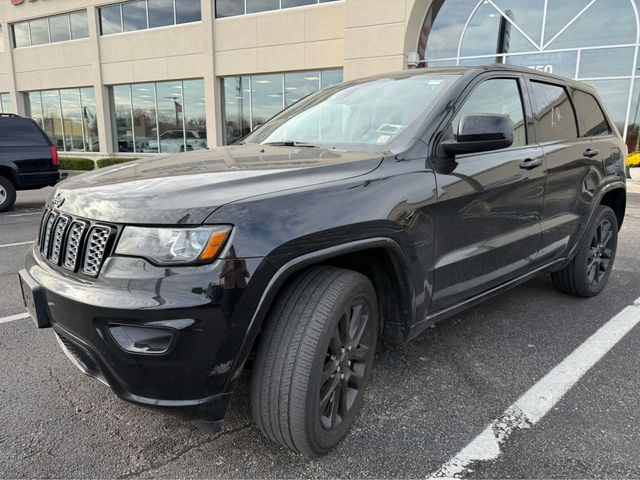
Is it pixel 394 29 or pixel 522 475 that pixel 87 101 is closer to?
pixel 394 29

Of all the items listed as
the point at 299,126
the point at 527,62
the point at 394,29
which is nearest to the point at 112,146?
the point at 394,29

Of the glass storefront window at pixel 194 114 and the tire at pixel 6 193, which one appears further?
the glass storefront window at pixel 194 114

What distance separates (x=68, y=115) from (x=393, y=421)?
2461 cm

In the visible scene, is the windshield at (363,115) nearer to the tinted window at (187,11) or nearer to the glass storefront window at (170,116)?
the glass storefront window at (170,116)

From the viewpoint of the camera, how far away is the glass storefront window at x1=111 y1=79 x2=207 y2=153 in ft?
61.8

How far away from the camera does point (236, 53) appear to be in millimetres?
17422

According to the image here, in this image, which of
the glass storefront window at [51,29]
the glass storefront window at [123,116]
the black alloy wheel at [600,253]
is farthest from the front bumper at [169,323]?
the glass storefront window at [51,29]

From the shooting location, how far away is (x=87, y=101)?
2177 cm

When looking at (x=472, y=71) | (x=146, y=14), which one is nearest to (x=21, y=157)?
(x=472, y=71)

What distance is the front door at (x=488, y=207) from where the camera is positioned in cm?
251

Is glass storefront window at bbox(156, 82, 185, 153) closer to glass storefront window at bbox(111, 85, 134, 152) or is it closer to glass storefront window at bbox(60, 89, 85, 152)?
glass storefront window at bbox(111, 85, 134, 152)

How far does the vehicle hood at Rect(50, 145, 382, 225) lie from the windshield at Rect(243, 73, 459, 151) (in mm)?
264

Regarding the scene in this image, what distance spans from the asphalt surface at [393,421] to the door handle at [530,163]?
1180 millimetres

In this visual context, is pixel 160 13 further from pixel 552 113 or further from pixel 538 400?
pixel 538 400
